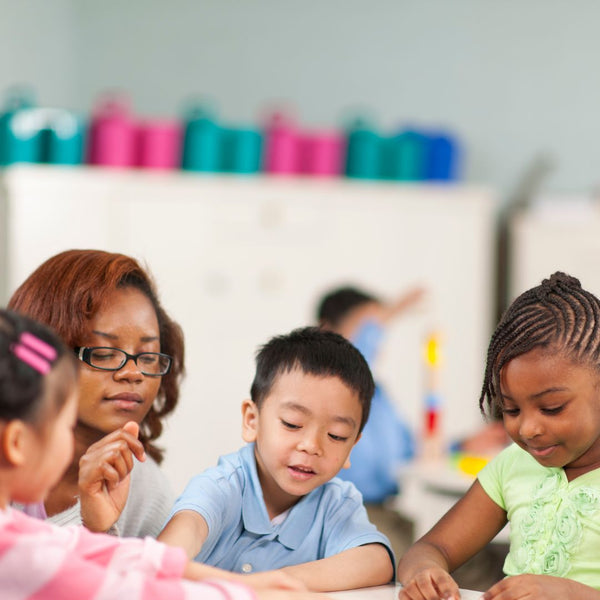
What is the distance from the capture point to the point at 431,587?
3.56ft

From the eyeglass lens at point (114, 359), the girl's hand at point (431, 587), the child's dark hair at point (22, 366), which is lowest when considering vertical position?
the girl's hand at point (431, 587)

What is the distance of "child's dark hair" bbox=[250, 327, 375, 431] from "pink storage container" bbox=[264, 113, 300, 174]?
9.67ft

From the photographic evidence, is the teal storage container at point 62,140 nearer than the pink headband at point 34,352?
No

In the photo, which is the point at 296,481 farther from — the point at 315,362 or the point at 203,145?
the point at 203,145

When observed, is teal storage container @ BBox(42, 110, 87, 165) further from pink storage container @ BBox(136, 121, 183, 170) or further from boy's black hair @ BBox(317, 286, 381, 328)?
boy's black hair @ BBox(317, 286, 381, 328)

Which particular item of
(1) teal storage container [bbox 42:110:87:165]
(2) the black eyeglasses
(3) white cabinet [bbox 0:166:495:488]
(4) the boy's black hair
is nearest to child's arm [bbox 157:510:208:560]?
(2) the black eyeglasses

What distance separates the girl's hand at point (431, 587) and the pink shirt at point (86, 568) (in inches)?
10.6

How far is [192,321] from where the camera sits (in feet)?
13.1

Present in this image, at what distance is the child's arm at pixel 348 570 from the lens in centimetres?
112

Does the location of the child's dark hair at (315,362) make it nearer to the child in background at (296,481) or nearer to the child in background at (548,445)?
the child in background at (296,481)

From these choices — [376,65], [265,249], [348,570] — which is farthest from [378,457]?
[376,65]

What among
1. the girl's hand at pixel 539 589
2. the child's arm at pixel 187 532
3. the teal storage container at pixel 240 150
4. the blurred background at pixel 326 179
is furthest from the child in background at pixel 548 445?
the teal storage container at pixel 240 150

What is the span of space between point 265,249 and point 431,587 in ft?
10.0

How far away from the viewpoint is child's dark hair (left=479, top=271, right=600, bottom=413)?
1.09m
